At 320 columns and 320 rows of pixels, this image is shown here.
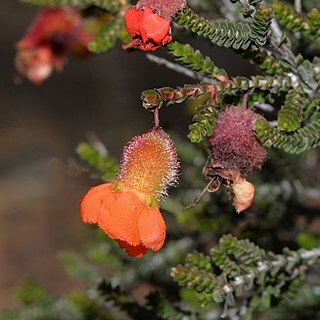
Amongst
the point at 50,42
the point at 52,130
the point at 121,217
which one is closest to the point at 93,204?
the point at 121,217

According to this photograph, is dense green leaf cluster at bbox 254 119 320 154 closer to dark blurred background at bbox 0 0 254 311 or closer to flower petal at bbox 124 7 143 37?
flower petal at bbox 124 7 143 37

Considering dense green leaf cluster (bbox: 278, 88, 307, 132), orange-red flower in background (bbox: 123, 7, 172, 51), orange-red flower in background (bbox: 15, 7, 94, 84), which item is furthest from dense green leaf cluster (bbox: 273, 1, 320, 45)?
orange-red flower in background (bbox: 15, 7, 94, 84)

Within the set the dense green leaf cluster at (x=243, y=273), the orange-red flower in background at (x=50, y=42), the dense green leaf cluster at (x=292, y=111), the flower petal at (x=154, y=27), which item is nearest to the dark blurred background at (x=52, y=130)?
the orange-red flower in background at (x=50, y=42)

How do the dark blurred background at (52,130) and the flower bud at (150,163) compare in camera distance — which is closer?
the flower bud at (150,163)

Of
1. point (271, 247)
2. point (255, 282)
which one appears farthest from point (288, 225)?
point (255, 282)

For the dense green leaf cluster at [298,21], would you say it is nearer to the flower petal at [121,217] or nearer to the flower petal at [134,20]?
the flower petal at [134,20]

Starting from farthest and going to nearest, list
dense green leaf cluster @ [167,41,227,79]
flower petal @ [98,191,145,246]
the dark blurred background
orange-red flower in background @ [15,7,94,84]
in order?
the dark blurred background, orange-red flower in background @ [15,7,94,84], dense green leaf cluster @ [167,41,227,79], flower petal @ [98,191,145,246]

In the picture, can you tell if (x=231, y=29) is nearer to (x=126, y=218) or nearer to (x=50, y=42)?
(x=126, y=218)
